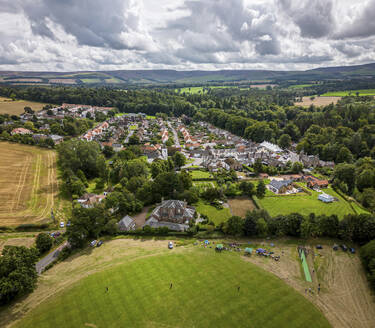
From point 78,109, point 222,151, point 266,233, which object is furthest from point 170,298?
point 78,109

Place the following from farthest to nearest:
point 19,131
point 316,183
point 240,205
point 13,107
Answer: point 13,107 < point 19,131 < point 316,183 < point 240,205

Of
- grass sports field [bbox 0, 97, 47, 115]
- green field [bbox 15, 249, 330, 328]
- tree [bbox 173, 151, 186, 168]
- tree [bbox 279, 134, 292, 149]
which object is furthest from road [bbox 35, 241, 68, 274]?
grass sports field [bbox 0, 97, 47, 115]

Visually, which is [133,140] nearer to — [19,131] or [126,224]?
[19,131]

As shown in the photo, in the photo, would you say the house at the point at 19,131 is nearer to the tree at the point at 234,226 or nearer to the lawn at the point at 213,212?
the lawn at the point at 213,212

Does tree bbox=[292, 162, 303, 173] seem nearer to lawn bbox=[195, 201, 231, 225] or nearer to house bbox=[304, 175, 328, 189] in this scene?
house bbox=[304, 175, 328, 189]

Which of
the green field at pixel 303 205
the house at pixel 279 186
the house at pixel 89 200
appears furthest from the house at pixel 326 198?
the house at pixel 89 200

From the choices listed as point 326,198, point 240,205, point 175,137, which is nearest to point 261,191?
point 240,205
